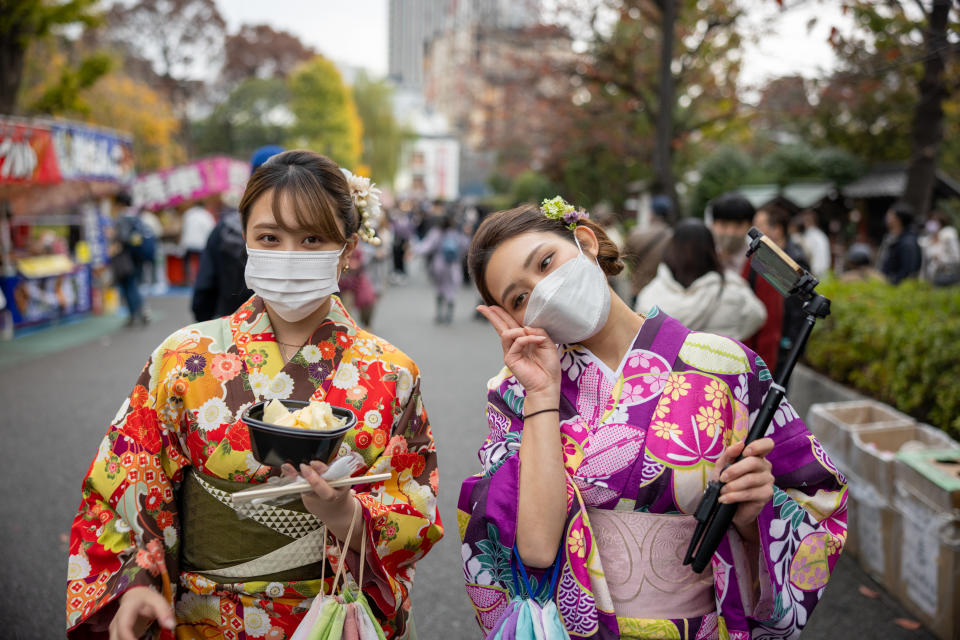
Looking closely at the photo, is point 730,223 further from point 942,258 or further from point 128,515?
point 942,258

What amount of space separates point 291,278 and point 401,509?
0.67 meters

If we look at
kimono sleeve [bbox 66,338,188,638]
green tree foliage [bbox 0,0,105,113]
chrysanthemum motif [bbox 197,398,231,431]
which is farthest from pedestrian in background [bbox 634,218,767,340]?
green tree foliage [bbox 0,0,105,113]

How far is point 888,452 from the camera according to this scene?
411 centimetres

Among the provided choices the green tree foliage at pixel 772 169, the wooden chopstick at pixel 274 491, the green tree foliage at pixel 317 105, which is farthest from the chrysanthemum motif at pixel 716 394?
the green tree foliage at pixel 317 105

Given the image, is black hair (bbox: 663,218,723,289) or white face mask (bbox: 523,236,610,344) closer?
white face mask (bbox: 523,236,610,344)

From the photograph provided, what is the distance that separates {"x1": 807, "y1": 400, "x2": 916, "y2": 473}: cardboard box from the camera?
426 cm

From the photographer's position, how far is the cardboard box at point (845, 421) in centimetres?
426

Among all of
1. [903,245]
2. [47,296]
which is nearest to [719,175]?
[903,245]

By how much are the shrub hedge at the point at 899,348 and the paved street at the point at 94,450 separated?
1.24m

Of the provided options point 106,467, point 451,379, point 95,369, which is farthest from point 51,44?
point 106,467

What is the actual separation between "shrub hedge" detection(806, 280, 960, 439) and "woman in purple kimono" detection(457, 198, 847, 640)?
2.94 m

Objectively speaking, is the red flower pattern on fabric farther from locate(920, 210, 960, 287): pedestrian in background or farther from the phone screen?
locate(920, 210, 960, 287): pedestrian in background

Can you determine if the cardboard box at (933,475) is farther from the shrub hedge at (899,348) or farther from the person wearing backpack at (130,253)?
the person wearing backpack at (130,253)

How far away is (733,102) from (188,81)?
32.3 m
